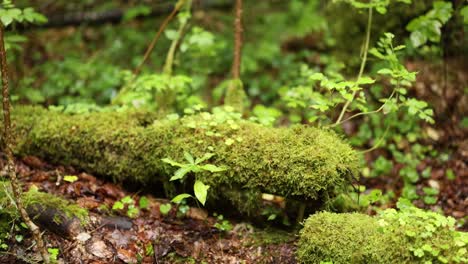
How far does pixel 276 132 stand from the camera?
3.77m

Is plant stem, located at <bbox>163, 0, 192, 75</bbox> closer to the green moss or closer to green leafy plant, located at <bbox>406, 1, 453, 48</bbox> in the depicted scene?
the green moss

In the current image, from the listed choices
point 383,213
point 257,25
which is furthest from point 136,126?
point 257,25

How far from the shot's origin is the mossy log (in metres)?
3.46

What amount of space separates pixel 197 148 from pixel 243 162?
1.42 feet

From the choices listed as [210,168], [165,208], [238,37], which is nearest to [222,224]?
[165,208]

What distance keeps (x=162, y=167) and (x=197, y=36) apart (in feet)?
5.48

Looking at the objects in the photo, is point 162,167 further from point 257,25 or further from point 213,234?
point 257,25

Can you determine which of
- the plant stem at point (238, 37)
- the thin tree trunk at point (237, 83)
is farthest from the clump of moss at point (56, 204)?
the plant stem at point (238, 37)

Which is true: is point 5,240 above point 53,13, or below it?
below

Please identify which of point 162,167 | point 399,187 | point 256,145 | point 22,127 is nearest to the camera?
point 256,145

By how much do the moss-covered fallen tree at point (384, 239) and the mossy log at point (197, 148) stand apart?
338 millimetres

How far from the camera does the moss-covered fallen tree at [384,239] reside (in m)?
2.86

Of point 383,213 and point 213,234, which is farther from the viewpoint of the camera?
point 213,234

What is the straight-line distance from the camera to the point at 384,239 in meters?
2.98
